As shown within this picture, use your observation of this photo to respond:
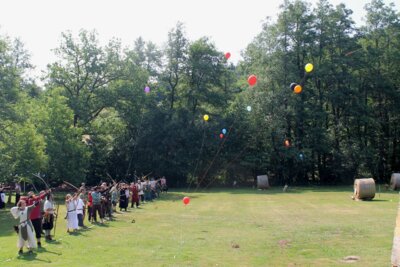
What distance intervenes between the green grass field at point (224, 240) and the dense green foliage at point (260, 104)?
2833 cm

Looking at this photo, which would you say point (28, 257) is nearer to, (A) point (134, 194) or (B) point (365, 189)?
(A) point (134, 194)

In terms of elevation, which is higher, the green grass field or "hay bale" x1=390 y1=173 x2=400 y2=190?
"hay bale" x1=390 y1=173 x2=400 y2=190

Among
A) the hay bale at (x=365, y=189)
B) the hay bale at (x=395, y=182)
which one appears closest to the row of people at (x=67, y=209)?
the hay bale at (x=365, y=189)

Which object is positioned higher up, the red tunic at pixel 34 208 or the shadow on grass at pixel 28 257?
the red tunic at pixel 34 208

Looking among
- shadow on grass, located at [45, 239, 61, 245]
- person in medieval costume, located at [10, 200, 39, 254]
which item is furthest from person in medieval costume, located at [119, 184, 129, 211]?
person in medieval costume, located at [10, 200, 39, 254]

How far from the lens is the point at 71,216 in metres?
21.5

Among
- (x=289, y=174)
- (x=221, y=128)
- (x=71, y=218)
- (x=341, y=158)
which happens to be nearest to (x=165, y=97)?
(x=221, y=128)

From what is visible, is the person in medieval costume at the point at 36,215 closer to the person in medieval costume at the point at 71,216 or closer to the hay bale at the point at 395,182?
the person in medieval costume at the point at 71,216

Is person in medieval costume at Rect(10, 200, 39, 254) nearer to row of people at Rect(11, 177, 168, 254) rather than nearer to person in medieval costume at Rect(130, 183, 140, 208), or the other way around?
row of people at Rect(11, 177, 168, 254)

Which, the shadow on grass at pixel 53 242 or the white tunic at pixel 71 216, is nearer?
the shadow on grass at pixel 53 242

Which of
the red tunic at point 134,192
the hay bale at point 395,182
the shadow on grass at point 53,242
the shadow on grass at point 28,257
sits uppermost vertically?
the hay bale at point 395,182

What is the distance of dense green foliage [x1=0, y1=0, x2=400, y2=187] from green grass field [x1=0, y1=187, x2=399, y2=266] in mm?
28333

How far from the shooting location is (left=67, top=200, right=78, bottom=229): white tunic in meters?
21.3

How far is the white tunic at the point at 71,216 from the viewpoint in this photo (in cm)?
2134
